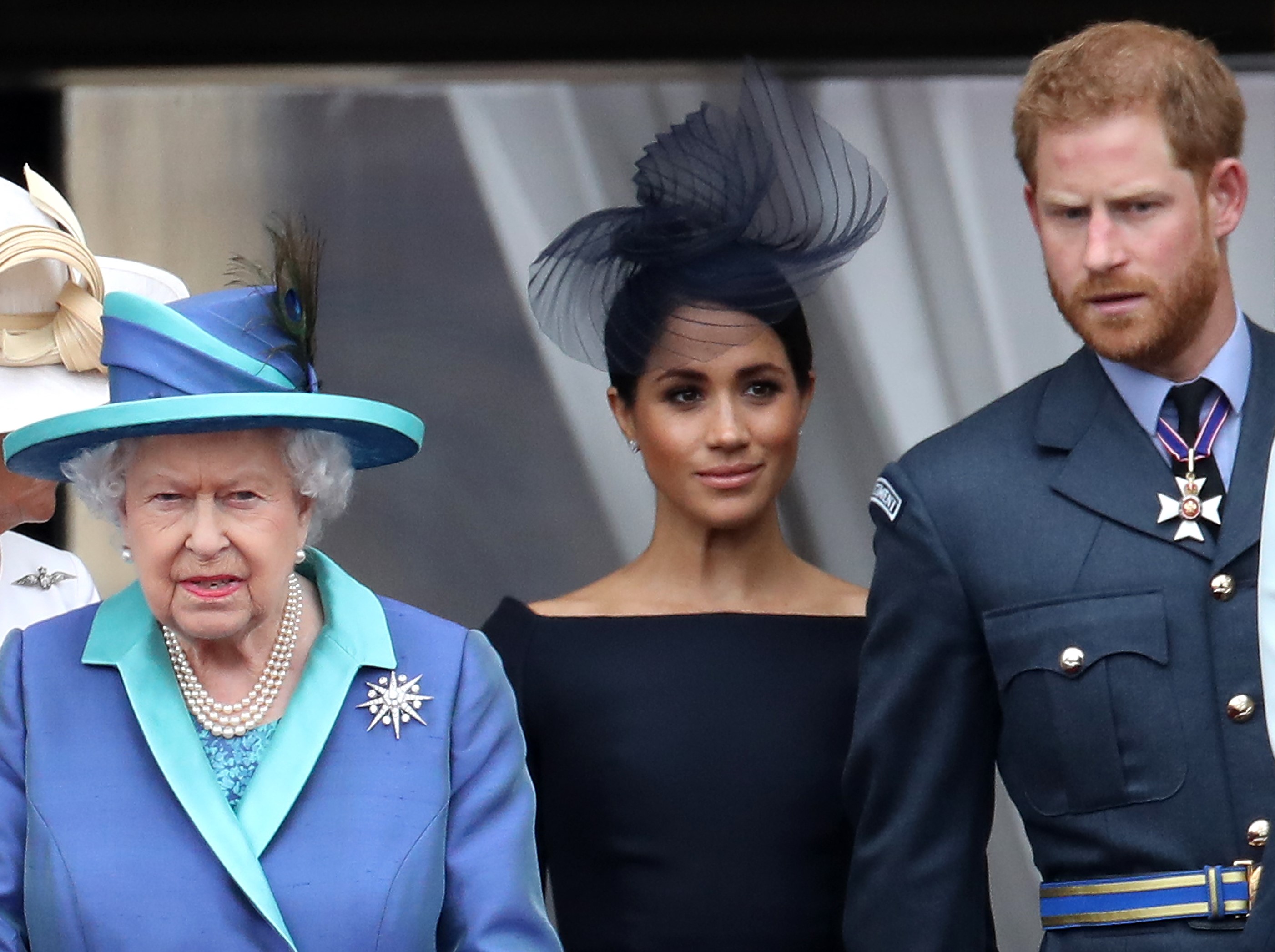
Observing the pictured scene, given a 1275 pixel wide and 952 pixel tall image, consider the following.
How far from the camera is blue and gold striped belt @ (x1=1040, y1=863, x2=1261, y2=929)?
2.72 meters

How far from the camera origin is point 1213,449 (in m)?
2.90

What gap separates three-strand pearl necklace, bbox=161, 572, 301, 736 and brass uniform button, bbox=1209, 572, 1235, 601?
121 centimetres

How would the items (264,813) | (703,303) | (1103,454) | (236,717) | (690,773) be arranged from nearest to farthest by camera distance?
(264,813) < (236,717) < (1103,454) < (690,773) < (703,303)

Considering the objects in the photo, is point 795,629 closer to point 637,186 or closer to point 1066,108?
point 637,186

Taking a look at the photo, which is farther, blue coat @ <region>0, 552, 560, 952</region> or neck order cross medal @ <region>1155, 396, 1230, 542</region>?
neck order cross medal @ <region>1155, 396, 1230, 542</region>

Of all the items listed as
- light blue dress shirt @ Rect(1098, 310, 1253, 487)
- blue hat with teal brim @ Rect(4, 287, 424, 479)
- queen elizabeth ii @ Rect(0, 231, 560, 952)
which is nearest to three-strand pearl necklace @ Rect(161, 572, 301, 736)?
queen elizabeth ii @ Rect(0, 231, 560, 952)

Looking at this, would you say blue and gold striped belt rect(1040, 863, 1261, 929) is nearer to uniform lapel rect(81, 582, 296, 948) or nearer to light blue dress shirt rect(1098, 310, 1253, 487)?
light blue dress shirt rect(1098, 310, 1253, 487)

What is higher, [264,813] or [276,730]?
[276,730]

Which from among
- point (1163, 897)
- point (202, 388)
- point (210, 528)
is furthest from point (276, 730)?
point (1163, 897)

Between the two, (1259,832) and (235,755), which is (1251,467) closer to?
(1259,832)

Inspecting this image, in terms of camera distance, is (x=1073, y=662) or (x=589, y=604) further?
(x=589, y=604)

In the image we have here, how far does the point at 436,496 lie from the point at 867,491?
0.90 m

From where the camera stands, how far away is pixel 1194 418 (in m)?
2.90

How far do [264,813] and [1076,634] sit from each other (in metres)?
1.08
